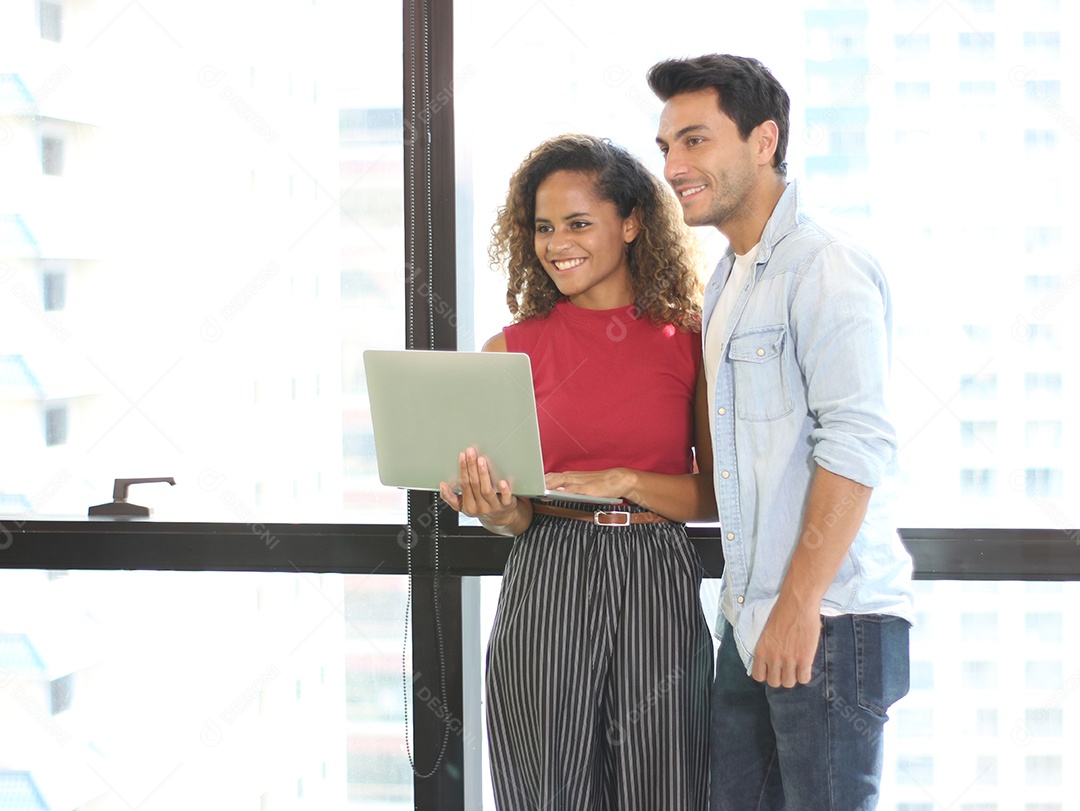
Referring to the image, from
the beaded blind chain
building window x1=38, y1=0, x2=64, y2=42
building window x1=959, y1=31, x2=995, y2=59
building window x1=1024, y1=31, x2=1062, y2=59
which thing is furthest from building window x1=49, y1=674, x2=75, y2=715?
building window x1=1024, y1=31, x2=1062, y2=59

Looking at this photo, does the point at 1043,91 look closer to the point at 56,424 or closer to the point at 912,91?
the point at 912,91

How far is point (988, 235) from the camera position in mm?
1769

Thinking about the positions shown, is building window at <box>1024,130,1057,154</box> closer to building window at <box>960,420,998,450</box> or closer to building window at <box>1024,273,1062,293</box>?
building window at <box>1024,273,1062,293</box>

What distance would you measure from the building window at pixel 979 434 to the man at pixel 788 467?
0.58m

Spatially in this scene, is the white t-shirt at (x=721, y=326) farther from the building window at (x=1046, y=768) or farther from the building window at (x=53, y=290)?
the building window at (x=53, y=290)

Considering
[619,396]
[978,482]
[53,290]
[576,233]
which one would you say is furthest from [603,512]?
[53,290]

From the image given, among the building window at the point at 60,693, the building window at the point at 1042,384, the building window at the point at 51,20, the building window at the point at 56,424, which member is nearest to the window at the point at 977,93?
the building window at the point at 1042,384

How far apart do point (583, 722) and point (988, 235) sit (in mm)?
1146

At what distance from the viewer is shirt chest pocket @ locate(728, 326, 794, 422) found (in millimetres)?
1283

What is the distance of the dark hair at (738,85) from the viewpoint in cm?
136

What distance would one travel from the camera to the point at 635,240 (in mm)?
1635

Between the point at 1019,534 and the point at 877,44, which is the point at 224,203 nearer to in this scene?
the point at 877,44

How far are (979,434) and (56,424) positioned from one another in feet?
6.03

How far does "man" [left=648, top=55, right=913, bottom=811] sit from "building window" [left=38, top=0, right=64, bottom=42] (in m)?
1.28
